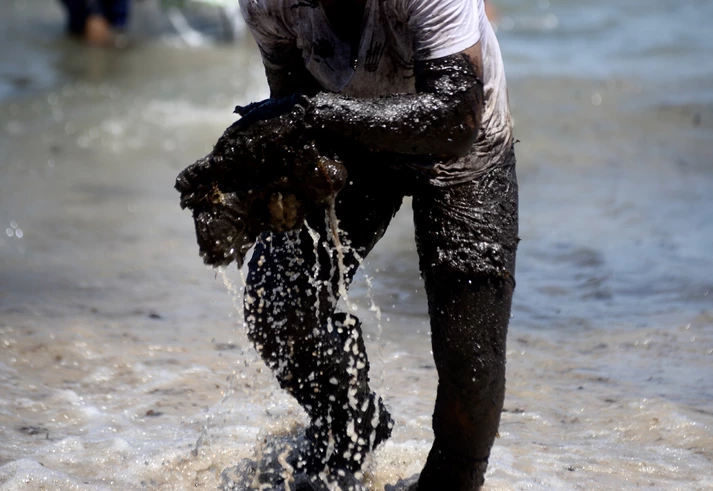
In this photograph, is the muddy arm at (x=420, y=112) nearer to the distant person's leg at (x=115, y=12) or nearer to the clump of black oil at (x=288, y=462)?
the clump of black oil at (x=288, y=462)

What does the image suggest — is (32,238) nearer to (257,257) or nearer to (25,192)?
(25,192)

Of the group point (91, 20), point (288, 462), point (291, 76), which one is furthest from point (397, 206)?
point (91, 20)

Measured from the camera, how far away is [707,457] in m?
3.15

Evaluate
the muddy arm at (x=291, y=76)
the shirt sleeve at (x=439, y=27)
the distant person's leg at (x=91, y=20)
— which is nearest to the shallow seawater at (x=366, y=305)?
the muddy arm at (x=291, y=76)

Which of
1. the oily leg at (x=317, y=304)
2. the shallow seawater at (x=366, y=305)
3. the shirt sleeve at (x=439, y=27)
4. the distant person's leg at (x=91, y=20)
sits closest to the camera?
the shirt sleeve at (x=439, y=27)

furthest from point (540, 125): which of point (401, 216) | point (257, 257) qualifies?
point (257, 257)

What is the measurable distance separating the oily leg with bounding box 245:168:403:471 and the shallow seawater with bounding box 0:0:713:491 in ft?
0.54

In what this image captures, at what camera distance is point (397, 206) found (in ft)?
9.34

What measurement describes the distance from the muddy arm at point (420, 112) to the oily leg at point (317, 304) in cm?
37

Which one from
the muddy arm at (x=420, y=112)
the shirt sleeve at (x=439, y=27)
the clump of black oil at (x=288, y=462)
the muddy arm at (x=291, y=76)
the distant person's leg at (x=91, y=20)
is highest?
the distant person's leg at (x=91, y=20)

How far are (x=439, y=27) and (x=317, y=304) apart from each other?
906 millimetres

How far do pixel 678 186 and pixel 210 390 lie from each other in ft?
13.2

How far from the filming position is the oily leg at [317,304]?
2.71 meters

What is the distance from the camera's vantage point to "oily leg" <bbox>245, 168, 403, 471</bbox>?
271cm
